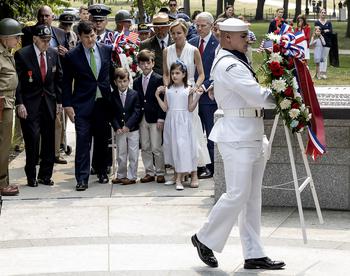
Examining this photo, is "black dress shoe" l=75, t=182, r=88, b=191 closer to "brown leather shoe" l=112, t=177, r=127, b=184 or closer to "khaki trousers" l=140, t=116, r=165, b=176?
"brown leather shoe" l=112, t=177, r=127, b=184

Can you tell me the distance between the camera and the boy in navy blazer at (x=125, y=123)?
11812mm

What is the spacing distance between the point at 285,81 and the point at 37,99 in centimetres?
447

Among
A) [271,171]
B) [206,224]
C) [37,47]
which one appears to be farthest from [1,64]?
[206,224]

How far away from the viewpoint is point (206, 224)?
8016mm

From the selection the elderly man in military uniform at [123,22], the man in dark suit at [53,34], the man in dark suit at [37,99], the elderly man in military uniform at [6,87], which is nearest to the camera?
the elderly man in military uniform at [6,87]

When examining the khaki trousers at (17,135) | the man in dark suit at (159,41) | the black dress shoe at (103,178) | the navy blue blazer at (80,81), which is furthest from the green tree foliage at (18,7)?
the black dress shoe at (103,178)

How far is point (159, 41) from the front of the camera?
13.1 meters

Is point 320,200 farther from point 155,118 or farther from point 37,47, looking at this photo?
point 37,47

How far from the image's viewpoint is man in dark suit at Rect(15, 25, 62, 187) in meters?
11.6

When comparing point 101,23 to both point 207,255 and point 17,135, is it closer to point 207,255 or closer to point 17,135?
point 17,135

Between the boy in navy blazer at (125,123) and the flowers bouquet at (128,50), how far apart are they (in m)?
1.02

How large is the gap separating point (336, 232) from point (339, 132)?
1.18 m

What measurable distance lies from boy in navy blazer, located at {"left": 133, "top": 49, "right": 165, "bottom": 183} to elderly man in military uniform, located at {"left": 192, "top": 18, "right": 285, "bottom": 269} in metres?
3.90

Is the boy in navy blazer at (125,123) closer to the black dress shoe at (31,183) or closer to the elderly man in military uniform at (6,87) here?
the black dress shoe at (31,183)
